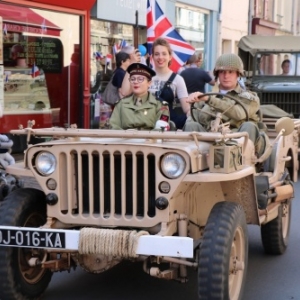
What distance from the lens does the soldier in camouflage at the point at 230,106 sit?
6.41 meters

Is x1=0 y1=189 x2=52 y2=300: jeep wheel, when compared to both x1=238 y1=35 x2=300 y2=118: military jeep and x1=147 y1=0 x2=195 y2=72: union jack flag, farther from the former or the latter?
x1=238 y1=35 x2=300 y2=118: military jeep

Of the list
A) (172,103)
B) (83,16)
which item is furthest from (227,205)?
(83,16)

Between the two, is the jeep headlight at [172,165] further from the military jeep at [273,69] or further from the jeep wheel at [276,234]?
the military jeep at [273,69]

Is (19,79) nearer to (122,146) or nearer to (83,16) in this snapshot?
(83,16)

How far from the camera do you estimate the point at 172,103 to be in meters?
7.89

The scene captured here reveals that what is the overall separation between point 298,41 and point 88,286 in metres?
11.7

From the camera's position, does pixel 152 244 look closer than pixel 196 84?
Yes

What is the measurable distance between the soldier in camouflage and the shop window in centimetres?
562

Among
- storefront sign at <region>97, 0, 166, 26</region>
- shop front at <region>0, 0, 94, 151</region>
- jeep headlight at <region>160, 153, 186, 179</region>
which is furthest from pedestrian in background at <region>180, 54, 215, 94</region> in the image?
jeep headlight at <region>160, 153, 186, 179</region>

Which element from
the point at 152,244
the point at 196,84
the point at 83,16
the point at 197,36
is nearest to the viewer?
the point at 152,244

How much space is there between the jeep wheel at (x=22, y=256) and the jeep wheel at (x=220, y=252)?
1206 mm

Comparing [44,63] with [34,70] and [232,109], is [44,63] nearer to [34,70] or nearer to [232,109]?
[34,70]

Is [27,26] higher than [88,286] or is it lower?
higher

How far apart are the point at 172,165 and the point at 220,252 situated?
2.12 feet
